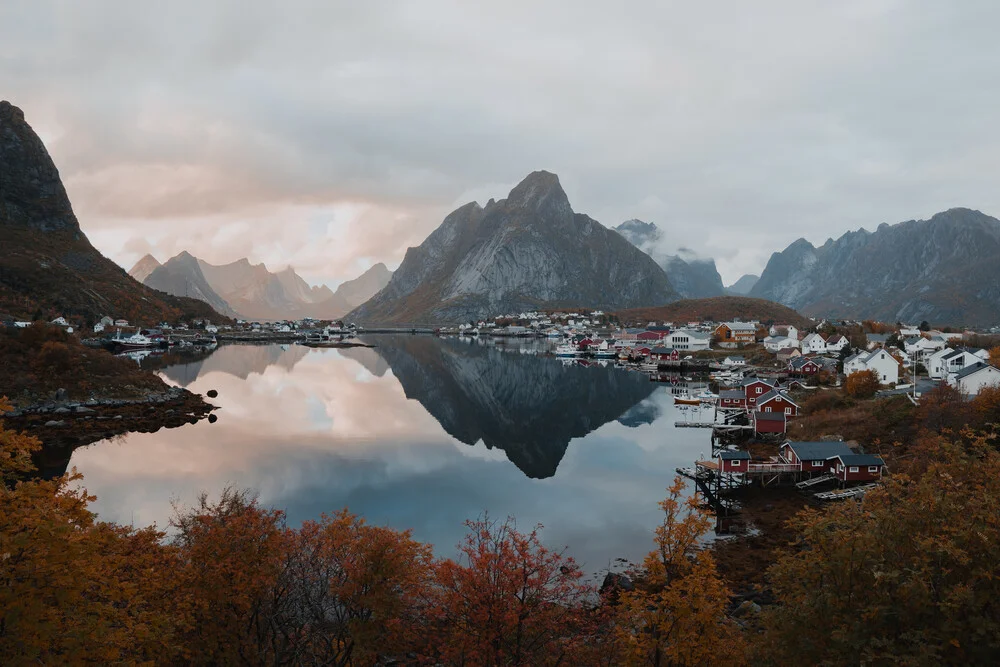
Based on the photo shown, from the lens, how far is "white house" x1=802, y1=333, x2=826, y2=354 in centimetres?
11053

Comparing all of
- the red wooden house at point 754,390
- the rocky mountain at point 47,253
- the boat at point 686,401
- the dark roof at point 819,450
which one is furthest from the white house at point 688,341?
the rocky mountain at point 47,253

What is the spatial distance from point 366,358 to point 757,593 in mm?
124191

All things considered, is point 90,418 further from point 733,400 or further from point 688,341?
point 688,341

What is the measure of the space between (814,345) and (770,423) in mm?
72012

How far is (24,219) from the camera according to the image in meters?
162

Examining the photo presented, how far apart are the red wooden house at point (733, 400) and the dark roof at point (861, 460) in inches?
1080

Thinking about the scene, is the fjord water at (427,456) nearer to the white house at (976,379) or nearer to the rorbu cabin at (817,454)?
the rorbu cabin at (817,454)

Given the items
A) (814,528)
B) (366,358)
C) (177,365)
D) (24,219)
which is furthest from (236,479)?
(24,219)

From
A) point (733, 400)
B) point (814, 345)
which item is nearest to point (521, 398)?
point (733, 400)

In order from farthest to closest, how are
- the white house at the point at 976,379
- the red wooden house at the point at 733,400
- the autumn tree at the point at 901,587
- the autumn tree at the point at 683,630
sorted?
1. the red wooden house at the point at 733,400
2. the white house at the point at 976,379
3. the autumn tree at the point at 683,630
4. the autumn tree at the point at 901,587

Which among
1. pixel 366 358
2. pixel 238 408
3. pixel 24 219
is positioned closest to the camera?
pixel 238 408

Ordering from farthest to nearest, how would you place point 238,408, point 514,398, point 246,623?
point 514,398, point 238,408, point 246,623

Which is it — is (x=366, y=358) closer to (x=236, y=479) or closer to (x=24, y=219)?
(x=236, y=479)

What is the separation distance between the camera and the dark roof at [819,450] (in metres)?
39.8
